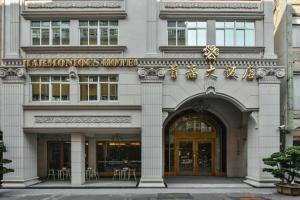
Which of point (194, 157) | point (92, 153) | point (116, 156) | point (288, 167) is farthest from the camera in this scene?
point (194, 157)

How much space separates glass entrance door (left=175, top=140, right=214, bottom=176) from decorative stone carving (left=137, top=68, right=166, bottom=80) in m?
5.93

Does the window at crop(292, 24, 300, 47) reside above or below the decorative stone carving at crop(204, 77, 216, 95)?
above

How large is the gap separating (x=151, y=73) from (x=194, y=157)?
713 cm

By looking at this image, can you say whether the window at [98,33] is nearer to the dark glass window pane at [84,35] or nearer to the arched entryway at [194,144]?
the dark glass window pane at [84,35]

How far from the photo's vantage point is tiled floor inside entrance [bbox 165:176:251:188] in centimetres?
1892

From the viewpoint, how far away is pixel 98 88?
19.3 metres

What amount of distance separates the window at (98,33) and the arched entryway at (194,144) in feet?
22.2

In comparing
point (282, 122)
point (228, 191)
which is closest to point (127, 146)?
point (228, 191)

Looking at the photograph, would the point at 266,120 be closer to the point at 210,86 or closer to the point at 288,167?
the point at 288,167

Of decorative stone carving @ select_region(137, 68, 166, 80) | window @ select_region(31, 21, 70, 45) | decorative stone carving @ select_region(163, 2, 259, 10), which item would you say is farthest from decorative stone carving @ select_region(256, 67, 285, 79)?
window @ select_region(31, 21, 70, 45)

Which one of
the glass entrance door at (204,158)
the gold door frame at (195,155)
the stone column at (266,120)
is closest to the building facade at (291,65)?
the stone column at (266,120)

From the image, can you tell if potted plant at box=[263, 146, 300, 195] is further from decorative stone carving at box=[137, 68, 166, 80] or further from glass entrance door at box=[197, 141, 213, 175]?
decorative stone carving at box=[137, 68, 166, 80]

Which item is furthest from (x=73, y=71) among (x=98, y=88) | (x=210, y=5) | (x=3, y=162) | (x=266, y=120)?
(x=266, y=120)

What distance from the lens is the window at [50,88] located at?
760 inches
